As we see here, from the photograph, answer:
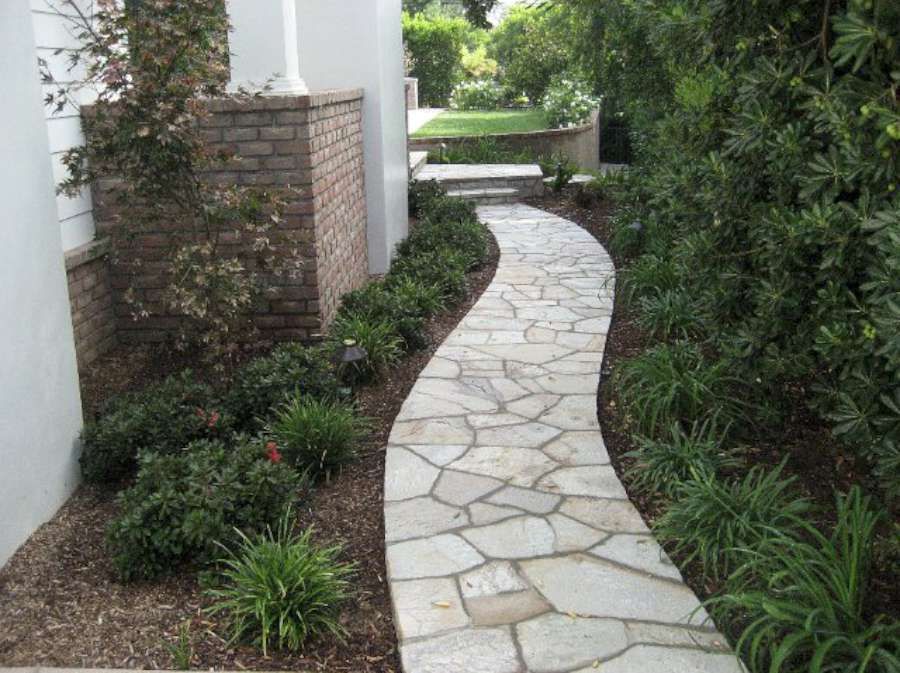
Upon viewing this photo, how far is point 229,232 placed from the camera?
559 cm

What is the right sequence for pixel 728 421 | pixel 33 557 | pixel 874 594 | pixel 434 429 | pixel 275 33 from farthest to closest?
pixel 275 33 < pixel 434 429 < pixel 728 421 < pixel 33 557 < pixel 874 594

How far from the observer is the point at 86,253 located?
5297 mm

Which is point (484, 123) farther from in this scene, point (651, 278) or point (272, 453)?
point (272, 453)

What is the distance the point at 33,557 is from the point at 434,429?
1929mm

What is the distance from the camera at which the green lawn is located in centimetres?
1602

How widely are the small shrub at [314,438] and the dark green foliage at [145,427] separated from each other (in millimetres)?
333

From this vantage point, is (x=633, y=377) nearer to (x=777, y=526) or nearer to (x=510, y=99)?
(x=777, y=526)

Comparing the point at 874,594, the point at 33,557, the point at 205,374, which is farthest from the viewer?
the point at 205,374

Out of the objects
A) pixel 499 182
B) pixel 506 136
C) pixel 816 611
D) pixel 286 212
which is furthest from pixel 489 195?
pixel 816 611

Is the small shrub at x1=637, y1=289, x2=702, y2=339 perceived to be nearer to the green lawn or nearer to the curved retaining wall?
the curved retaining wall

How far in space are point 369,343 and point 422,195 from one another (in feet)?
16.7

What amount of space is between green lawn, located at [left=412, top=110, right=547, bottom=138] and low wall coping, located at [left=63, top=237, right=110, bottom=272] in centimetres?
1027

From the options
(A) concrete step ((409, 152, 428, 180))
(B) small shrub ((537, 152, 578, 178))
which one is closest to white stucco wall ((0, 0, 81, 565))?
(A) concrete step ((409, 152, 428, 180))

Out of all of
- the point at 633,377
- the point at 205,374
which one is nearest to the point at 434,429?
the point at 633,377
